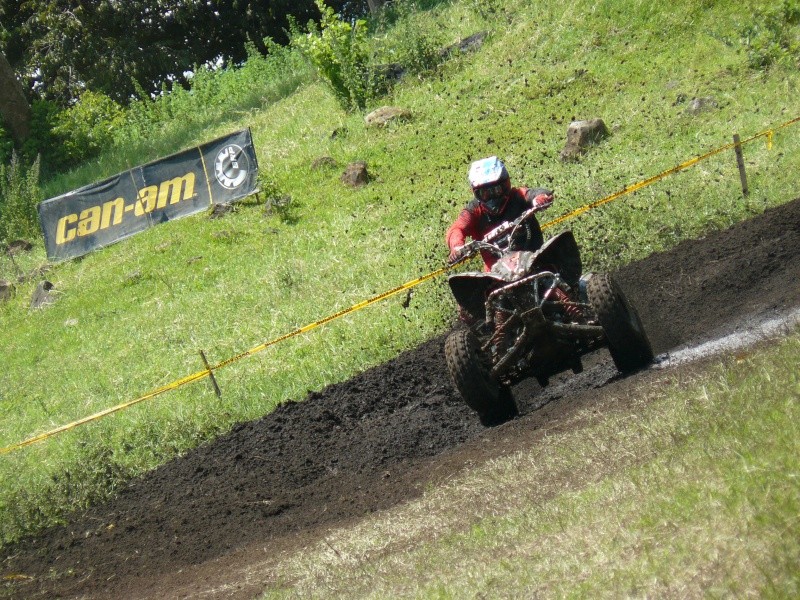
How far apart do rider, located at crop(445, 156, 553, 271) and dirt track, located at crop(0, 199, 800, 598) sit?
1451 millimetres

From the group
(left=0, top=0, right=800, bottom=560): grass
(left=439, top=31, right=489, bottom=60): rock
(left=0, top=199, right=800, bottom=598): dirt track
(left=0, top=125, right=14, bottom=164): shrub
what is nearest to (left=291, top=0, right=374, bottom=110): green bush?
(left=0, top=0, right=800, bottom=560): grass

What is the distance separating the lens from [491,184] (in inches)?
383

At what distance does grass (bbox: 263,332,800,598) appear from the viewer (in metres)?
4.39

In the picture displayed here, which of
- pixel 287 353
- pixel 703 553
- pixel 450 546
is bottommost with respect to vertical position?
pixel 287 353

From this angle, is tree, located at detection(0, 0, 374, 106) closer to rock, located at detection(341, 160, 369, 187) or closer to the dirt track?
rock, located at detection(341, 160, 369, 187)

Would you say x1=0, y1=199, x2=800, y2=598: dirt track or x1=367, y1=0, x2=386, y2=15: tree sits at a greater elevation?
x1=367, y1=0, x2=386, y2=15: tree

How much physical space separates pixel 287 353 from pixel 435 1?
17960mm

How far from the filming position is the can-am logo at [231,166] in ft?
70.8

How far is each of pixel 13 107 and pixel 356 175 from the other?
16344mm

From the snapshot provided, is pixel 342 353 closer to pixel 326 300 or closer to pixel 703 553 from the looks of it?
pixel 326 300

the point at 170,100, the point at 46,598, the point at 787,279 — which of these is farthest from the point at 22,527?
the point at 170,100

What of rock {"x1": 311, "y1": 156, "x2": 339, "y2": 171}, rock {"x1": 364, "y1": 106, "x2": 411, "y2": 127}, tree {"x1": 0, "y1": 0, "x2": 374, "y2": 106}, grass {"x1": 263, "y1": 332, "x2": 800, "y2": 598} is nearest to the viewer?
grass {"x1": 263, "y1": 332, "x2": 800, "y2": 598}

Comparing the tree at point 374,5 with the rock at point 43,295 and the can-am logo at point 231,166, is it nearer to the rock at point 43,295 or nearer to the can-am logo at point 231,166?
the can-am logo at point 231,166

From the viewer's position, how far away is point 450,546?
6.24 metres
